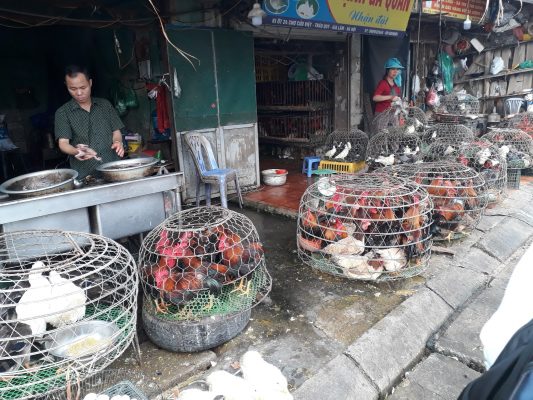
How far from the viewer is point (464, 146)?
6.23 metres

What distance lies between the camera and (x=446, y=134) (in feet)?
25.4

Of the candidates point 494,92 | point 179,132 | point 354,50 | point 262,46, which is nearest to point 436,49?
point 494,92

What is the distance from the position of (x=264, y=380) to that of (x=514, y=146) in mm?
7286

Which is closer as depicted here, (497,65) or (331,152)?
(331,152)

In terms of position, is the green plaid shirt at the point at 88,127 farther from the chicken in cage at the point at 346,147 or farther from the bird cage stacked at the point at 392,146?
the chicken in cage at the point at 346,147

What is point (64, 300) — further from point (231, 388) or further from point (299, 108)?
point (299, 108)

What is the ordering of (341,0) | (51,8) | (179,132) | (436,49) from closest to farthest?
(51,8), (179,132), (341,0), (436,49)

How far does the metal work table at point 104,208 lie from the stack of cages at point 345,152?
459 cm

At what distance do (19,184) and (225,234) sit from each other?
174 cm

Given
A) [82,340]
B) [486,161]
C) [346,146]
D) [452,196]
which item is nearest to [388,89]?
[346,146]

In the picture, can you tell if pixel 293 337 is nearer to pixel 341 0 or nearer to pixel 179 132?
pixel 179 132

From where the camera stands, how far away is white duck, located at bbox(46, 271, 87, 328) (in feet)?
7.45

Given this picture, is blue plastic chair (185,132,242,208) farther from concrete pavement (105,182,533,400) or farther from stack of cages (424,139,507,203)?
stack of cages (424,139,507,203)

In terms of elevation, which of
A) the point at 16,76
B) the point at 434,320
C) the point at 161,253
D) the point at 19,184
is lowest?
the point at 434,320
